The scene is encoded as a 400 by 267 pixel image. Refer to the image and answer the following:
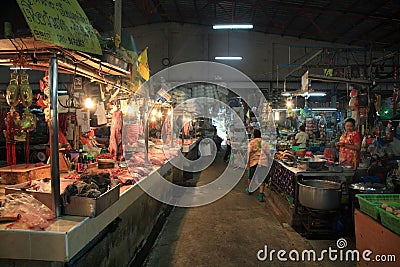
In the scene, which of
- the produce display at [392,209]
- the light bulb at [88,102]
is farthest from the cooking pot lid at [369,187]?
the light bulb at [88,102]

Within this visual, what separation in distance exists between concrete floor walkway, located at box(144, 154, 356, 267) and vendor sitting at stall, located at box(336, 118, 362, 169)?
1745 millimetres

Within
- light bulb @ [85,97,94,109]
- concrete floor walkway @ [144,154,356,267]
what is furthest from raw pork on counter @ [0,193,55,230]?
light bulb @ [85,97,94,109]

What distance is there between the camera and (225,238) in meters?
5.27

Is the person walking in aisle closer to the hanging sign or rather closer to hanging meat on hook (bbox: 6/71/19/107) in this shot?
the hanging sign

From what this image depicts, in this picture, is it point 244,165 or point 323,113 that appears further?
point 323,113

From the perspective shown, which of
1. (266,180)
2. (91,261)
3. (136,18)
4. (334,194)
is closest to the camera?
(91,261)

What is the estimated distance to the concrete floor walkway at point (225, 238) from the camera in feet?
14.6

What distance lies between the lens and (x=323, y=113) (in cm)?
1850

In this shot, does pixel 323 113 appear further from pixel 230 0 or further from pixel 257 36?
pixel 230 0

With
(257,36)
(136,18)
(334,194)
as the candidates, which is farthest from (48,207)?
(257,36)

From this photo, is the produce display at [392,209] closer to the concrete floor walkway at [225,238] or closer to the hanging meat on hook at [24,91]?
the concrete floor walkway at [225,238]

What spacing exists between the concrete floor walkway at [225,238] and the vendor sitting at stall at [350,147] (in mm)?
1745

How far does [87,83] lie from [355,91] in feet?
19.4

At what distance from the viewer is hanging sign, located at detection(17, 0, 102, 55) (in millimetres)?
1991
